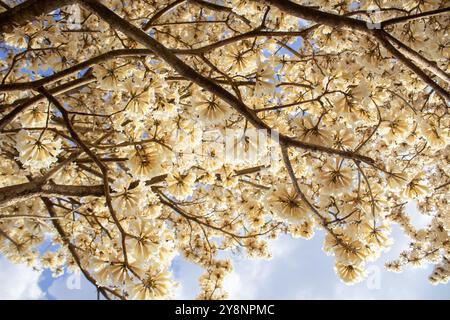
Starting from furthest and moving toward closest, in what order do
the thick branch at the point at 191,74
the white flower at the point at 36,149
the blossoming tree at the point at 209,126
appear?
the white flower at the point at 36,149 → the blossoming tree at the point at 209,126 → the thick branch at the point at 191,74

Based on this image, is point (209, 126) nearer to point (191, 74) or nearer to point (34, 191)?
point (191, 74)

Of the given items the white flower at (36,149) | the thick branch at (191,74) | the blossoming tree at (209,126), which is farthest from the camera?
the white flower at (36,149)

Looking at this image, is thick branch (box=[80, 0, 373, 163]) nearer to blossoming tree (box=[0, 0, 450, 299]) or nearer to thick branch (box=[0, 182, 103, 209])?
blossoming tree (box=[0, 0, 450, 299])

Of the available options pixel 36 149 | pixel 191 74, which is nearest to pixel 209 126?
pixel 191 74

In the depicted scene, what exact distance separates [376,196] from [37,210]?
4192 mm

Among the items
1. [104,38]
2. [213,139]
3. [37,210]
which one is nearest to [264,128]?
[213,139]

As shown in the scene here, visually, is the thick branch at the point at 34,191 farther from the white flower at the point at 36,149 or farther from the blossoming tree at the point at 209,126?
the white flower at the point at 36,149

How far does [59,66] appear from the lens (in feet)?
13.7

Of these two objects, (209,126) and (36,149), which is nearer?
(36,149)

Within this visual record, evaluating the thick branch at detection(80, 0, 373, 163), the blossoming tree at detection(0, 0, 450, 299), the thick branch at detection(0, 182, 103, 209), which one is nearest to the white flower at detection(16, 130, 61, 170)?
the blossoming tree at detection(0, 0, 450, 299)

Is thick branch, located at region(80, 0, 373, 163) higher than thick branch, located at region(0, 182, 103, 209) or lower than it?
higher

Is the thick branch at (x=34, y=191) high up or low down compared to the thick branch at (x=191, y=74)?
down

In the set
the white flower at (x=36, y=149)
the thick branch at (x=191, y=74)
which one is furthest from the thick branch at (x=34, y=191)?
the thick branch at (x=191, y=74)
